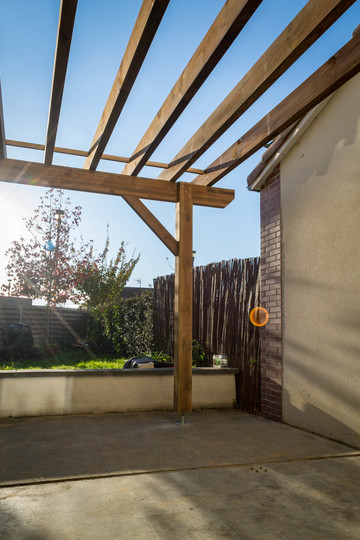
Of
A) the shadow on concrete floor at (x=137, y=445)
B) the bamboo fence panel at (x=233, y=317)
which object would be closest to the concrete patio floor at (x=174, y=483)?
the shadow on concrete floor at (x=137, y=445)

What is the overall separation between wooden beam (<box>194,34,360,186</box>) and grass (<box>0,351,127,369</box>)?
492 cm

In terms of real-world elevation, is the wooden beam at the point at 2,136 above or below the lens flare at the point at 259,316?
above

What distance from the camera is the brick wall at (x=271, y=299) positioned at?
4.79m

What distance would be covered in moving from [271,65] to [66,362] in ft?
23.4

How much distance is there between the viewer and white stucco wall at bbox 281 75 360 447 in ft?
12.5

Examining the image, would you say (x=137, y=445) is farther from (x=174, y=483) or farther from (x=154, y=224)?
(x=154, y=224)

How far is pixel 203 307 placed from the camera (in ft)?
21.7

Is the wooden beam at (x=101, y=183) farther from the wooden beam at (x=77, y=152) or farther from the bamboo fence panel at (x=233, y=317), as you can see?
the bamboo fence panel at (x=233, y=317)

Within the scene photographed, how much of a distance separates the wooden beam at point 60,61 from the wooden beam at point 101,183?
1.85 feet

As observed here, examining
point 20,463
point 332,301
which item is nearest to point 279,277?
point 332,301

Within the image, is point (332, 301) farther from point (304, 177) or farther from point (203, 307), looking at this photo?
point (203, 307)

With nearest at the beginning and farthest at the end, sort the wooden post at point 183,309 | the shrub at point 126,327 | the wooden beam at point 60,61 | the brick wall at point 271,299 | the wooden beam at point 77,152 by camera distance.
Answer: the wooden beam at point 60,61 < the wooden beam at point 77,152 < the brick wall at point 271,299 < the wooden post at point 183,309 < the shrub at point 126,327

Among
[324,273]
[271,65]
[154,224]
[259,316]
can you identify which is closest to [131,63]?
[271,65]

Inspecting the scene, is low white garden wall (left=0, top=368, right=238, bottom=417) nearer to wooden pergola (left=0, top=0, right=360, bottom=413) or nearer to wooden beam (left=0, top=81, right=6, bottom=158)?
wooden pergola (left=0, top=0, right=360, bottom=413)
